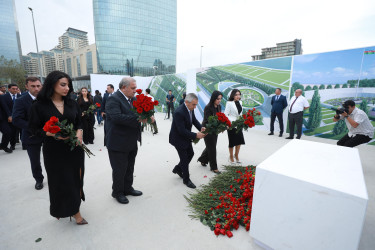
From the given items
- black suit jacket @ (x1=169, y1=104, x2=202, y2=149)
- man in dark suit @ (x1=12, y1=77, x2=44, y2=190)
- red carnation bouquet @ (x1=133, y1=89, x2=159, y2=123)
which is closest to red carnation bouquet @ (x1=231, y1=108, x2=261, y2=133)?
black suit jacket @ (x1=169, y1=104, x2=202, y2=149)

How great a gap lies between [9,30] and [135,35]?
2749cm

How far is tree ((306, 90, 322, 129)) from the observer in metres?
6.61

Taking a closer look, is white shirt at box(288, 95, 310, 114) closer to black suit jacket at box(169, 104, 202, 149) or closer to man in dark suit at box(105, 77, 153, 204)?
black suit jacket at box(169, 104, 202, 149)

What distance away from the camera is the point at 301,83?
693 centimetres

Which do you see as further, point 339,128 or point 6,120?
point 339,128

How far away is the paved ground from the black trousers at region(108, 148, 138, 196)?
235 mm

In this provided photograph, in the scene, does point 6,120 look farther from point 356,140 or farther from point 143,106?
point 356,140

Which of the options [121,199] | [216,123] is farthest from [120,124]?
[216,123]

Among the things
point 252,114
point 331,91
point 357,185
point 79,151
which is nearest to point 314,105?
point 331,91

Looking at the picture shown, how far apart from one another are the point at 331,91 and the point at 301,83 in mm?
1025

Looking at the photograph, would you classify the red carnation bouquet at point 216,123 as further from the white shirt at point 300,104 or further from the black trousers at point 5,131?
the black trousers at point 5,131

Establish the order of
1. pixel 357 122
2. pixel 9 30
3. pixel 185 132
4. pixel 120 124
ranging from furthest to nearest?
pixel 9 30 → pixel 357 122 → pixel 185 132 → pixel 120 124

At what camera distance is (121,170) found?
8.23 feet

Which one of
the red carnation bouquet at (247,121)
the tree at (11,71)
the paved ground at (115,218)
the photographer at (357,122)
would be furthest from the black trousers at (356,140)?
the tree at (11,71)
